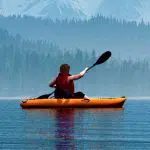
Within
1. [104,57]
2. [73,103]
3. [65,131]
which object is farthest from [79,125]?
[104,57]

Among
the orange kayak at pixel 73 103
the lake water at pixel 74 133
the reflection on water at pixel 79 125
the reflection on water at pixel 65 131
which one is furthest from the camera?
the orange kayak at pixel 73 103

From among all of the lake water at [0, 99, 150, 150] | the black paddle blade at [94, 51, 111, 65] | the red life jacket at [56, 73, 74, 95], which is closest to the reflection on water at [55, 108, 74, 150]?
the lake water at [0, 99, 150, 150]

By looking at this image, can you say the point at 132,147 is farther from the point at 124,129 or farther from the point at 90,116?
the point at 90,116

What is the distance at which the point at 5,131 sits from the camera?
54.6 meters

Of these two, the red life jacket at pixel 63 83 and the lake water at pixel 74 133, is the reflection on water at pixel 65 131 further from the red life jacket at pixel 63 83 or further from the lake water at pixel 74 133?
the red life jacket at pixel 63 83

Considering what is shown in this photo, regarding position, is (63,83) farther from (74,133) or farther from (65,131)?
(74,133)

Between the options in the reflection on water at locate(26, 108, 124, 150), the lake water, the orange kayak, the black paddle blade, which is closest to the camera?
the lake water

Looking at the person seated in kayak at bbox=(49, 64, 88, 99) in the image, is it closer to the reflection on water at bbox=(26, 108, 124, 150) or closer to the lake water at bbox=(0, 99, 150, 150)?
the reflection on water at bbox=(26, 108, 124, 150)

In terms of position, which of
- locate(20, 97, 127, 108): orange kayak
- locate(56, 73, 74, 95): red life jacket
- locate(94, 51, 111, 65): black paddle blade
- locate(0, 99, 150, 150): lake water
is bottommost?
locate(0, 99, 150, 150): lake water

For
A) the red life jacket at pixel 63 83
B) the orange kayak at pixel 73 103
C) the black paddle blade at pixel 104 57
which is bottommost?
the orange kayak at pixel 73 103

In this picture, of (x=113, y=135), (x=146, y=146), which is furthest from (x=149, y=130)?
(x=146, y=146)

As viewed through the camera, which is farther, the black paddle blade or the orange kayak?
the black paddle blade

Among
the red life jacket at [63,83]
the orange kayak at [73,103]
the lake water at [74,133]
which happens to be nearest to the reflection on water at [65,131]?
the lake water at [74,133]

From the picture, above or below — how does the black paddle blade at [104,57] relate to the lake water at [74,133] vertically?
above
